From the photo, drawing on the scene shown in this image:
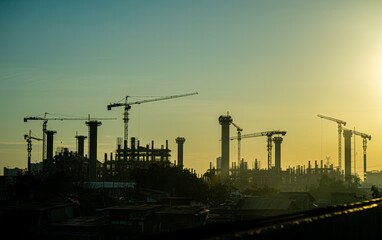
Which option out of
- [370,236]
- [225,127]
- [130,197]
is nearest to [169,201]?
[130,197]

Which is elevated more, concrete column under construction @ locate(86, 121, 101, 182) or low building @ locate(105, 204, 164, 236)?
concrete column under construction @ locate(86, 121, 101, 182)

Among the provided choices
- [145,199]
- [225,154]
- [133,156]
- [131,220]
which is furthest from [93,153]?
[131,220]

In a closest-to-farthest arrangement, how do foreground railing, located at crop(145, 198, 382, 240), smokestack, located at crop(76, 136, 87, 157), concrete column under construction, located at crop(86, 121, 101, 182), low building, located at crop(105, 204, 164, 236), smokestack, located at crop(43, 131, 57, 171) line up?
foreground railing, located at crop(145, 198, 382, 240), low building, located at crop(105, 204, 164, 236), concrete column under construction, located at crop(86, 121, 101, 182), smokestack, located at crop(43, 131, 57, 171), smokestack, located at crop(76, 136, 87, 157)

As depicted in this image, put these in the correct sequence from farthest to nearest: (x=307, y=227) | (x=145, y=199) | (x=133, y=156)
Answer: (x=133, y=156), (x=145, y=199), (x=307, y=227)

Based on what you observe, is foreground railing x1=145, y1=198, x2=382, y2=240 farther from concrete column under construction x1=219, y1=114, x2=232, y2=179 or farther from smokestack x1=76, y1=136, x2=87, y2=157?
smokestack x1=76, y1=136, x2=87, y2=157

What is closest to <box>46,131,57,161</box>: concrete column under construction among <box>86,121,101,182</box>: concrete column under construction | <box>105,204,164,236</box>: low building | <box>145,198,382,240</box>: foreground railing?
<box>86,121,101,182</box>: concrete column under construction

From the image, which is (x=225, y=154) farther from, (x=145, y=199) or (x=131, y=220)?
(x=131, y=220)

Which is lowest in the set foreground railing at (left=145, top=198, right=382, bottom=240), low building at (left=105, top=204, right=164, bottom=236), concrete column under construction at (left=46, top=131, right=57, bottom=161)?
low building at (left=105, top=204, right=164, bottom=236)

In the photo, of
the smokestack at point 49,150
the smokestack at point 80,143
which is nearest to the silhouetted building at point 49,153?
Result: the smokestack at point 49,150

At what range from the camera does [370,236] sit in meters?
11.8

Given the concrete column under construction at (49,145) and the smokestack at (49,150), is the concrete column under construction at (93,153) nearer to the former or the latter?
the smokestack at (49,150)

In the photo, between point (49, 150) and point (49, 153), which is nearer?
point (49, 153)

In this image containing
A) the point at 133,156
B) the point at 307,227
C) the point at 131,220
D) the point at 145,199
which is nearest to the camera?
the point at 307,227

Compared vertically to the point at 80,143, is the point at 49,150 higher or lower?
lower
